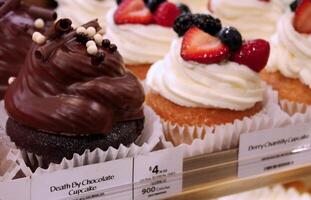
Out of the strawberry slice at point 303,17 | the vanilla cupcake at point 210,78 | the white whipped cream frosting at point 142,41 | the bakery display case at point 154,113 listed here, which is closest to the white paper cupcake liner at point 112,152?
the bakery display case at point 154,113

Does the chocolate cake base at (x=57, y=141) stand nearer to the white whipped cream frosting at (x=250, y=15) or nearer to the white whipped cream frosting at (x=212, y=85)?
the white whipped cream frosting at (x=212, y=85)

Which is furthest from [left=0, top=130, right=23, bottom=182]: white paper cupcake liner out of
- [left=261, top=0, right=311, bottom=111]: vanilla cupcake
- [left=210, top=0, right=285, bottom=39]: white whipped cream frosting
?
[left=210, top=0, right=285, bottom=39]: white whipped cream frosting

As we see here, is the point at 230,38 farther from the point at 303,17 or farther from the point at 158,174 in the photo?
the point at 158,174

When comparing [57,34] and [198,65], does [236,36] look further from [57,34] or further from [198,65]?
[57,34]

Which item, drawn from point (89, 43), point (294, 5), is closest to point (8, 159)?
point (89, 43)

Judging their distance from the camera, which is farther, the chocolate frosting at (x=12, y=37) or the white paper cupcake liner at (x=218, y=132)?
the chocolate frosting at (x=12, y=37)

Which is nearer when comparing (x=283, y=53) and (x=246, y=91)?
(x=246, y=91)

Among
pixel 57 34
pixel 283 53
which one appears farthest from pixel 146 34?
pixel 57 34
